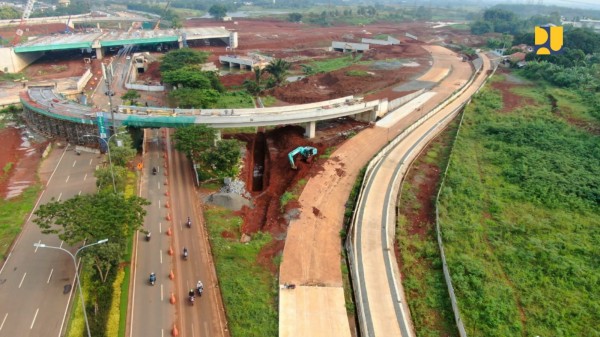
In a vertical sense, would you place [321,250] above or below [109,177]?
below

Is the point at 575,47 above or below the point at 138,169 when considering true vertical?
above

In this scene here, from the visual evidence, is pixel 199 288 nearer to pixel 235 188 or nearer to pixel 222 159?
pixel 235 188

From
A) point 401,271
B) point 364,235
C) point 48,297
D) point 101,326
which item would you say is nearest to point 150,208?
point 48,297

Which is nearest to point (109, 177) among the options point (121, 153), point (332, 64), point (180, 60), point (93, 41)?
point (121, 153)

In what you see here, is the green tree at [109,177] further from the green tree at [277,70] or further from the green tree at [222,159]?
the green tree at [277,70]

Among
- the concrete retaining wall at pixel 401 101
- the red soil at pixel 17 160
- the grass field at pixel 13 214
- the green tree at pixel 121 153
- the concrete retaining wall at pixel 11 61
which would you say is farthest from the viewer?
the concrete retaining wall at pixel 11 61

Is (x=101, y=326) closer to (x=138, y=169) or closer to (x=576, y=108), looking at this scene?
(x=138, y=169)

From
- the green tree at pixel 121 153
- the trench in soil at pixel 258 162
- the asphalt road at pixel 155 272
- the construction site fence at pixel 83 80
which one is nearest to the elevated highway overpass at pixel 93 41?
the construction site fence at pixel 83 80
